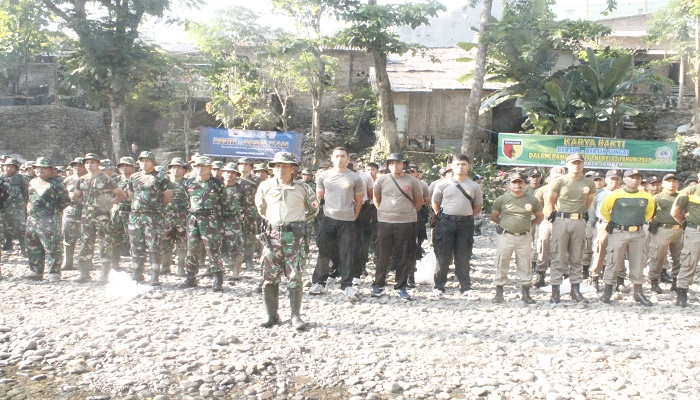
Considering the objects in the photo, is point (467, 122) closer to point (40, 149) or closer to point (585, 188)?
point (585, 188)

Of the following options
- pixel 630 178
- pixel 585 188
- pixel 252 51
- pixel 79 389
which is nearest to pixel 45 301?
pixel 79 389

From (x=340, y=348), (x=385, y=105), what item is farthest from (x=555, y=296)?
(x=385, y=105)

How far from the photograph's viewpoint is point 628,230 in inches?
296

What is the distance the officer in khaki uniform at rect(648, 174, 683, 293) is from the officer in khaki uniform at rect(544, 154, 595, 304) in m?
1.43

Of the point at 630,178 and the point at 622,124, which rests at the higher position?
the point at 622,124

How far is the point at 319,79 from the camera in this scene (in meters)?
21.8

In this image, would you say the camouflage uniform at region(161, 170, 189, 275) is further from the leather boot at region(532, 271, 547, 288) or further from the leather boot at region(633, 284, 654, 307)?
the leather boot at region(633, 284, 654, 307)

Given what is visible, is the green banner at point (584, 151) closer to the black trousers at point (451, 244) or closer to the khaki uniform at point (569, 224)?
the khaki uniform at point (569, 224)

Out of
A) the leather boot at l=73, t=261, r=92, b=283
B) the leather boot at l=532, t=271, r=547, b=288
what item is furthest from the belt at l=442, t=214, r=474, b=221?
the leather boot at l=73, t=261, r=92, b=283

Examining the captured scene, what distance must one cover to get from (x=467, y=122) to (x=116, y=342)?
15.4m

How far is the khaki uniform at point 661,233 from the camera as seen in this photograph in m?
8.16

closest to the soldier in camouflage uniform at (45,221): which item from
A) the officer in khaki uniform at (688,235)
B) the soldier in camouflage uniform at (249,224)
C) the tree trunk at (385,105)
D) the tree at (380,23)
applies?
the soldier in camouflage uniform at (249,224)

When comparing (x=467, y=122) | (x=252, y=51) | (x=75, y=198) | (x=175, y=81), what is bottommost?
(x=75, y=198)

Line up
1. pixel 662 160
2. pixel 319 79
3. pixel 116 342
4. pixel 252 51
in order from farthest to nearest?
1. pixel 252 51
2. pixel 319 79
3. pixel 662 160
4. pixel 116 342
